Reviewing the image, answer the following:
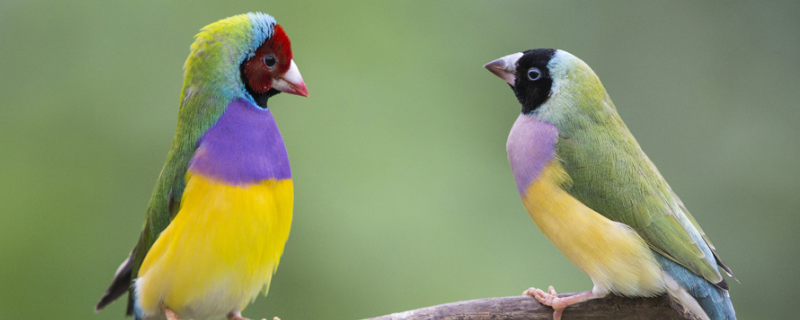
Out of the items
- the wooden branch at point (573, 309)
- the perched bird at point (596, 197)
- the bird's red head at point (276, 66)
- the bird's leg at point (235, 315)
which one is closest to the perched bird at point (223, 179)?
the bird's red head at point (276, 66)

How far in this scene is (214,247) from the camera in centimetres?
262

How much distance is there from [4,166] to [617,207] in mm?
3689

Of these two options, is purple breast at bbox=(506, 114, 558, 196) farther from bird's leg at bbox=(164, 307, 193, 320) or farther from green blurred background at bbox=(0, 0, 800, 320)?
green blurred background at bbox=(0, 0, 800, 320)

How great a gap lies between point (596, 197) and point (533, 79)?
0.46 meters

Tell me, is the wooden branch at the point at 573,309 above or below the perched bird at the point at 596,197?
below

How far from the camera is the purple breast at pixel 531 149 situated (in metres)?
2.84

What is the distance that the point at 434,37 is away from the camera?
536cm

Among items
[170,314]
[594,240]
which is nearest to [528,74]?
[594,240]

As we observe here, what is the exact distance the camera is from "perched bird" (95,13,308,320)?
2.51 m

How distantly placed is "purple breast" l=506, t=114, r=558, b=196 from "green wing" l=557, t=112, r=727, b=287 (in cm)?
4

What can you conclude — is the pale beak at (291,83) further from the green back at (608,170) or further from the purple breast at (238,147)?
the green back at (608,170)

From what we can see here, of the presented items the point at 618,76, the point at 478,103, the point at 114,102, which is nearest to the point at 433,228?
the point at 478,103

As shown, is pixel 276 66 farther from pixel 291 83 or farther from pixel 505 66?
pixel 505 66

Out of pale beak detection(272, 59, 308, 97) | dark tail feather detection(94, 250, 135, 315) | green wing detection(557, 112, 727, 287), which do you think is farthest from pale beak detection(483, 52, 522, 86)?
dark tail feather detection(94, 250, 135, 315)
